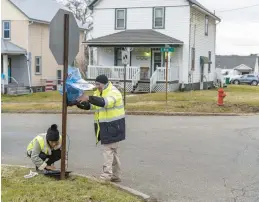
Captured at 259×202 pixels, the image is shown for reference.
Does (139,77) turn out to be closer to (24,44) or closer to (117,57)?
(117,57)

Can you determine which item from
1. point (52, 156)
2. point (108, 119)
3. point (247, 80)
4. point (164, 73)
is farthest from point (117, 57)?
point (247, 80)

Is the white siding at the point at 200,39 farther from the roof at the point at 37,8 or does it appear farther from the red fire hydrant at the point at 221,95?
the red fire hydrant at the point at 221,95

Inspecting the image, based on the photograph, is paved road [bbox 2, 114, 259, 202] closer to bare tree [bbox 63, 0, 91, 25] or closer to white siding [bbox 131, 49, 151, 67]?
white siding [bbox 131, 49, 151, 67]

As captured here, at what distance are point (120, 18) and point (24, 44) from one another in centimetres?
763

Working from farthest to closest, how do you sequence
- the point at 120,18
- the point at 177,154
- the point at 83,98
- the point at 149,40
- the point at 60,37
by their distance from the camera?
the point at 120,18 → the point at 149,40 → the point at 177,154 → the point at 60,37 → the point at 83,98

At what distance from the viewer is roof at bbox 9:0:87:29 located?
116 ft

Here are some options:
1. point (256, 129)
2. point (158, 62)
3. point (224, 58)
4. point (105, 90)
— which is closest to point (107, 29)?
point (158, 62)

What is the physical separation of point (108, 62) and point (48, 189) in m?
28.3

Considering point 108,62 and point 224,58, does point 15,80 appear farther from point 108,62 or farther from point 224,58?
point 224,58

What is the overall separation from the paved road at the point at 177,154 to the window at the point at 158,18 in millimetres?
16751

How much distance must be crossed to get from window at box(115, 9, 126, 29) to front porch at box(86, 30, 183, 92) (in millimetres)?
832

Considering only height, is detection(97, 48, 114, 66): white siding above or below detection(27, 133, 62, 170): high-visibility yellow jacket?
above

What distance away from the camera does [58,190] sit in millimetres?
6434

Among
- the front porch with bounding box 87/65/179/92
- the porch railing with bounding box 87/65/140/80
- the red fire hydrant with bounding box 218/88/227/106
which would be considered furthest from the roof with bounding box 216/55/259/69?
the red fire hydrant with bounding box 218/88/227/106
